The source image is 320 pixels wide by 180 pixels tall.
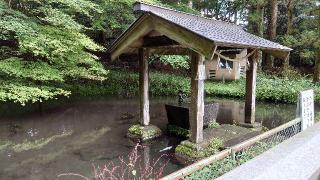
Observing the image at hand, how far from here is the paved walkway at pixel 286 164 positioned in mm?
2686

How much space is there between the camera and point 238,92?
17.7 m

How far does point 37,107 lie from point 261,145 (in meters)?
12.0

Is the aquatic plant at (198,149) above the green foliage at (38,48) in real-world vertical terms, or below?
below

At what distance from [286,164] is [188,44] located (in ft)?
15.3

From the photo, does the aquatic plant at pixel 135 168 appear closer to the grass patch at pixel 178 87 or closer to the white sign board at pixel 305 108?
the white sign board at pixel 305 108

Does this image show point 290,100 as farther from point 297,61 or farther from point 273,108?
point 297,61

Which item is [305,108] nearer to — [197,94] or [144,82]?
[197,94]

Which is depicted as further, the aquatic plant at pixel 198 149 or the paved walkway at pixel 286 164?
the aquatic plant at pixel 198 149

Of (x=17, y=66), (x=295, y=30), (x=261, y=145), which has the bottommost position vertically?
(x=261, y=145)

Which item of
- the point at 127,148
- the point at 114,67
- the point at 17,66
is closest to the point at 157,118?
the point at 127,148

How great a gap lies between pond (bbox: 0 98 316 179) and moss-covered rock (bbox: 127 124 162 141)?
254 millimetres

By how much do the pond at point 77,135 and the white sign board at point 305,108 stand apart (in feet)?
9.82

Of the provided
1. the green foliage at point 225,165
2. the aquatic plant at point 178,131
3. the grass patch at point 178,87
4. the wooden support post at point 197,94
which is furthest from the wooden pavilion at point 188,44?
the grass patch at point 178,87

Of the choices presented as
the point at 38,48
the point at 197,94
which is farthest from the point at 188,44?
the point at 38,48
